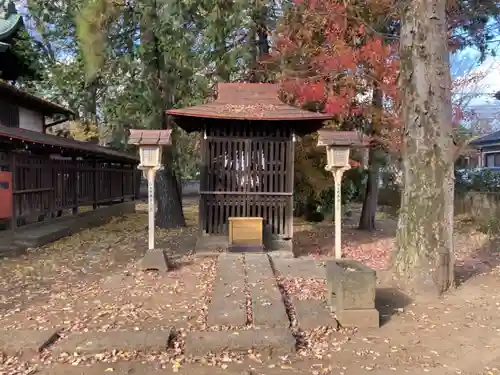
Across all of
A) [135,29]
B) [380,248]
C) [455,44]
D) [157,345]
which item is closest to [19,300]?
[157,345]

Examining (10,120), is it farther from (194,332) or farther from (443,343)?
(443,343)

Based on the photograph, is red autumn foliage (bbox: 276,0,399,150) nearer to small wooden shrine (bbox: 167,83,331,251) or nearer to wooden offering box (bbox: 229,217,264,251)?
small wooden shrine (bbox: 167,83,331,251)

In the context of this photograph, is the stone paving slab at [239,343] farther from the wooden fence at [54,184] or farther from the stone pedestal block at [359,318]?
the wooden fence at [54,184]

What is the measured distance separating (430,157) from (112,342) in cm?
515

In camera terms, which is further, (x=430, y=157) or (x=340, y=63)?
(x=340, y=63)

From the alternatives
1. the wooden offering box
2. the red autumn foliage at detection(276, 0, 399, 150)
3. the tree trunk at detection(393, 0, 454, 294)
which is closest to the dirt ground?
the tree trunk at detection(393, 0, 454, 294)

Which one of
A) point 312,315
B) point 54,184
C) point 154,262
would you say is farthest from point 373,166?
point 54,184

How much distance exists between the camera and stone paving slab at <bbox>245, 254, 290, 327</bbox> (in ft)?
18.8

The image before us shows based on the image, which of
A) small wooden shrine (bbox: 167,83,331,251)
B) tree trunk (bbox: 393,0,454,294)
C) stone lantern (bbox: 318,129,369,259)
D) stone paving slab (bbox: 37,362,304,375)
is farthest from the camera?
small wooden shrine (bbox: 167,83,331,251)

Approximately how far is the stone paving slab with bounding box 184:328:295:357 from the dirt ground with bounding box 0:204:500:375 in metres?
0.11

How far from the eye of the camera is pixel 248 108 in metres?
Result: 10.6

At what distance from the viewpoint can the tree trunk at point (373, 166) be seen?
13.1m

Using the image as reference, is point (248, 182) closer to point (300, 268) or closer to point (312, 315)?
point (300, 268)

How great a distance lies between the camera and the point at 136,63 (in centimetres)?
1345
